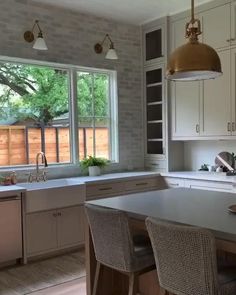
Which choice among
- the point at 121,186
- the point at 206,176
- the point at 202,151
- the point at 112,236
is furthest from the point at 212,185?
the point at 112,236

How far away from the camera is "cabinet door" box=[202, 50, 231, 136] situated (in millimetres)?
4441

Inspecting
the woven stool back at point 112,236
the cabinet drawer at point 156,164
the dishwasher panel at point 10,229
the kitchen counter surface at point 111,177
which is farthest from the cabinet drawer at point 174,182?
the woven stool back at point 112,236

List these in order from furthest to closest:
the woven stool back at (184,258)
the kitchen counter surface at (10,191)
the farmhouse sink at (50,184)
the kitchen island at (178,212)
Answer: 1. the farmhouse sink at (50,184)
2. the kitchen counter surface at (10,191)
3. the kitchen island at (178,212)
4. the woven stool back at (184,258)

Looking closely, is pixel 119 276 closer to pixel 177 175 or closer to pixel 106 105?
pixel 177 175

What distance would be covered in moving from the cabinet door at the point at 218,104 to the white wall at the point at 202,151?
0.41 m

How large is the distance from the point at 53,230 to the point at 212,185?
1968mm

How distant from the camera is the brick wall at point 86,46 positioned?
4348 millimetres

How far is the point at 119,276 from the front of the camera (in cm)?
285

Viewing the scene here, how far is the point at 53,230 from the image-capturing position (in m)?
4.11

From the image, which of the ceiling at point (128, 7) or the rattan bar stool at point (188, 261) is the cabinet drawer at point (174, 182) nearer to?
the ceiling at point (128, 7)

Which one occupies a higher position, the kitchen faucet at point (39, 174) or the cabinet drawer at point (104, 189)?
the kitchen faucet at point (39, 174)

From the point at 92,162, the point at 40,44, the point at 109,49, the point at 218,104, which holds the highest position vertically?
the point at 109,49

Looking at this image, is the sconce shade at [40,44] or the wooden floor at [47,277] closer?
the wooden floor at [47,277]

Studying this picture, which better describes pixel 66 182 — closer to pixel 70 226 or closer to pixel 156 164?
pixel 70 226
